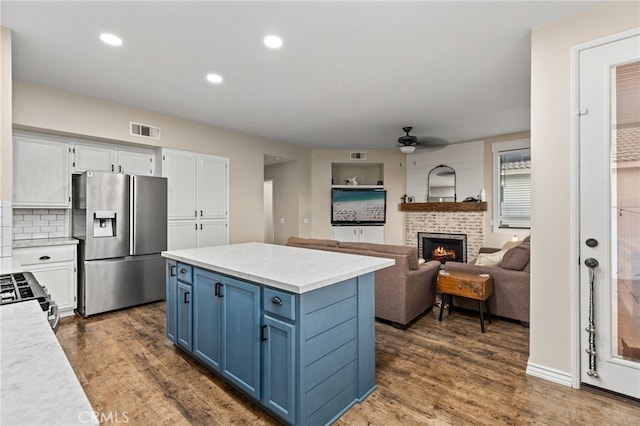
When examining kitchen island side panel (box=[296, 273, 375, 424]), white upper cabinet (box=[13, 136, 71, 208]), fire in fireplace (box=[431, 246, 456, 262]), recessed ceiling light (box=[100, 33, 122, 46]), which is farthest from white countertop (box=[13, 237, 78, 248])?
fire in fireplace (box=[431, 246, 456, 262])

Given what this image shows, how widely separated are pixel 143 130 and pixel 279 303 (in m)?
3.70

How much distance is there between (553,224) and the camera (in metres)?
2.28

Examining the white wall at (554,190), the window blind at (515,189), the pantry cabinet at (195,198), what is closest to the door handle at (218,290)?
the white wall at (554,190)

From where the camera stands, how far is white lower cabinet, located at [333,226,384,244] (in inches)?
286

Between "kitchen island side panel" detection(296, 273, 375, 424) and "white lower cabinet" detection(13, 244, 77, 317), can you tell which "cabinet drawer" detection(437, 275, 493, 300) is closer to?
"kitchen island side panel" detection(296, 273, 375, 424)

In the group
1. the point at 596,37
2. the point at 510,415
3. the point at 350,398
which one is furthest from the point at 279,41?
the point at 510,415

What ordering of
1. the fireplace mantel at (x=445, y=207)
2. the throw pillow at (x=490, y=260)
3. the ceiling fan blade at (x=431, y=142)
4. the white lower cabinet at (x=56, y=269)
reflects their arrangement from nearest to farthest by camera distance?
the white lower cabinet at (x=56, y=269)
the throw pillow at (x=490, y=260)
the ceiling fan blade at (x=431, y=142)
the fireplace mantel at (x=445, y=207)

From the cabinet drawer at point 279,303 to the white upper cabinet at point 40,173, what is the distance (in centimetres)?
339

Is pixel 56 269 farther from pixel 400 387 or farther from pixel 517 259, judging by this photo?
pixel 517 259

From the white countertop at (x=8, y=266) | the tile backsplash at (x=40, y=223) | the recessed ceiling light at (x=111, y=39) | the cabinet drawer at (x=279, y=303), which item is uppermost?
the recessed ceiling light at (x=111, y=39)

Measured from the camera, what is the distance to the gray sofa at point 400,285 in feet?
10.7

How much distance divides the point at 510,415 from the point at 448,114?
12.4 feet

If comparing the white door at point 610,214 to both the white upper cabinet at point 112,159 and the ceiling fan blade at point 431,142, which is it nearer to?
the ceiling fan blade at point 431,142

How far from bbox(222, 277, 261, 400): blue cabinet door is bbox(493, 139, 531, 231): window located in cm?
544
